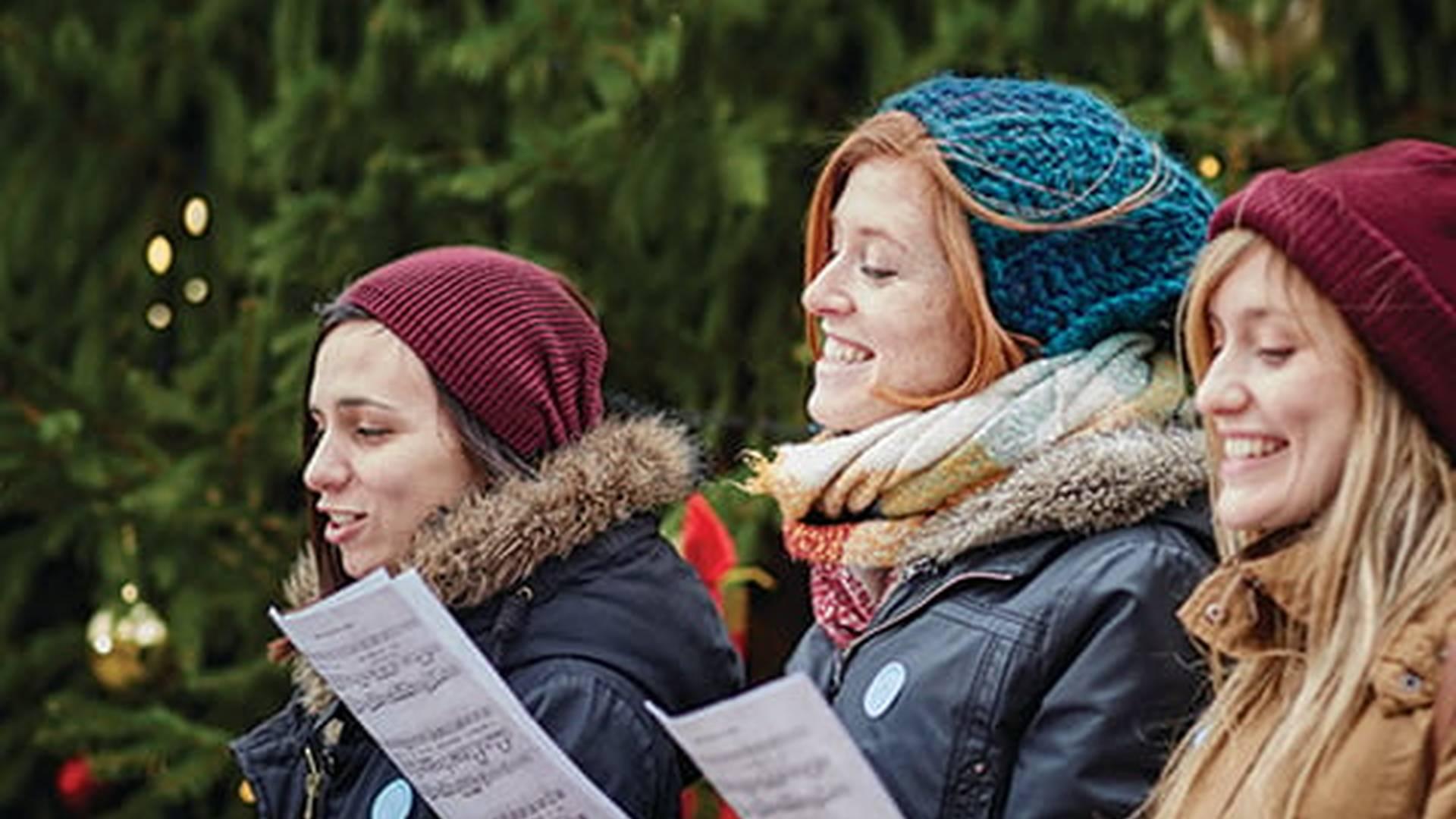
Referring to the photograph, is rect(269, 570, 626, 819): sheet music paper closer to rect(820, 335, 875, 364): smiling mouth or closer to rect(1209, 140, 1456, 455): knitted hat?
rect(820, 335, 875, 364): smiling mouth

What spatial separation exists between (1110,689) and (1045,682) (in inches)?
3.0

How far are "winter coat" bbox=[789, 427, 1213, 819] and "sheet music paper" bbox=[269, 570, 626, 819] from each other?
1.06 ft

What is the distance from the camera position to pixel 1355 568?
7.75 feet

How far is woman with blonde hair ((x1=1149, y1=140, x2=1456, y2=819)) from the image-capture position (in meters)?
2.29

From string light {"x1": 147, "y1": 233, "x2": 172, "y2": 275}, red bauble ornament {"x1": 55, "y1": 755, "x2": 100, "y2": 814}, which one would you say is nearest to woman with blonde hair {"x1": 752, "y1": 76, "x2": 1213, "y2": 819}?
red bauble ornament {"x1": 55, "y1": 755, "x2": 100, "y2": 814}

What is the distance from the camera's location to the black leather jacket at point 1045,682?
267cm

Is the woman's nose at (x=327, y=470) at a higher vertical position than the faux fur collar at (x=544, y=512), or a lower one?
higher

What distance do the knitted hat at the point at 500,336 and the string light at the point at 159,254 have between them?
2.89 meters

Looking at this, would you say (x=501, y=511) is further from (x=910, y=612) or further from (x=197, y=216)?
(x=197, y=216)

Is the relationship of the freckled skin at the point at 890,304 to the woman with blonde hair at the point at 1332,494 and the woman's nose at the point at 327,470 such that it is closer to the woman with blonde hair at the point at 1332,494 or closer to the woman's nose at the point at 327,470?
the woman with blonde hair at the point at 1332,494

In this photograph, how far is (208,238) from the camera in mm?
6262

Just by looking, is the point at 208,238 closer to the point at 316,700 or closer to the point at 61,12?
the point at 61,12

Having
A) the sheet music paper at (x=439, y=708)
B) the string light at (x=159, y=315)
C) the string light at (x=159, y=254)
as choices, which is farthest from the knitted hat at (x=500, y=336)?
the string light at (x=159, y=315)

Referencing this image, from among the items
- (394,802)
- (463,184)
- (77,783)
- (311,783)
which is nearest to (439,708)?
(394,802)
